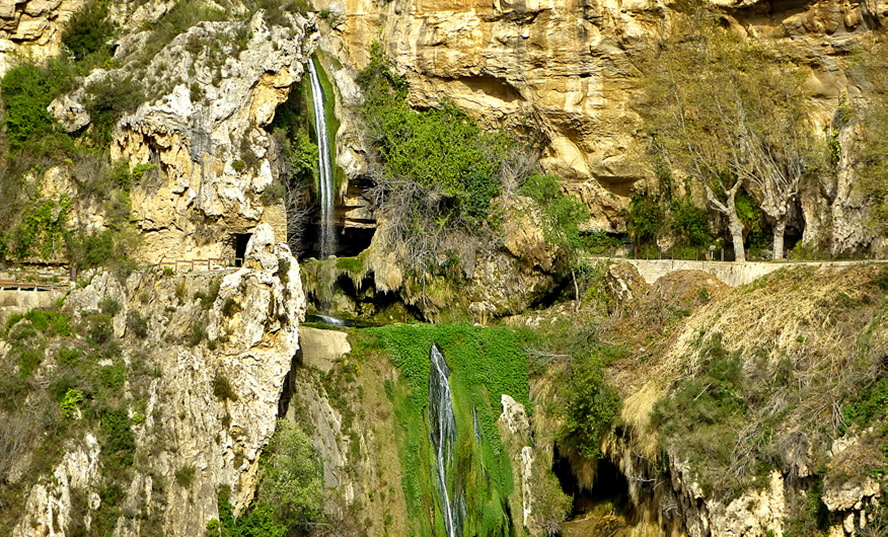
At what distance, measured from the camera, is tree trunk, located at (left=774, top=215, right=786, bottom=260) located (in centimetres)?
3578

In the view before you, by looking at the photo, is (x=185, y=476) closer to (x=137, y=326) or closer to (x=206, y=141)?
(x=137, y=326)

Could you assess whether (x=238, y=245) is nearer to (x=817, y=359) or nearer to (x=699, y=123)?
(x=699, y=123)

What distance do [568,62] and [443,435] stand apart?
14.7 m

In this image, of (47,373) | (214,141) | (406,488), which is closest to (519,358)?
(406,488)

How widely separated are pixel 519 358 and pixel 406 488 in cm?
633

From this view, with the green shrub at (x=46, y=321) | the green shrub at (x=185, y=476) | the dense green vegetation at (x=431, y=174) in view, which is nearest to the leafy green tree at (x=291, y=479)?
the green shrub at (x=185, y=476)

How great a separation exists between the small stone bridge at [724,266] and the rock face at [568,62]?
10.6 feet

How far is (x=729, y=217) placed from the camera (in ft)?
120

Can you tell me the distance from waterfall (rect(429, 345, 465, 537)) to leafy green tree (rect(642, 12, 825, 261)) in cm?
1078

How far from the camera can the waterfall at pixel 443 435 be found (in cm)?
3062

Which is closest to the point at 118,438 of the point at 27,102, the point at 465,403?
the point at 465,403

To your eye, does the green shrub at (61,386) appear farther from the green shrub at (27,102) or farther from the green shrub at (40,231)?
the green shrub at (27,102)

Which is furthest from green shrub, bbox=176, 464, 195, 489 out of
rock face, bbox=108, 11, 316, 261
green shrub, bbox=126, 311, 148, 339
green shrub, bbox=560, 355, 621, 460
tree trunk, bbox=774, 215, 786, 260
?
tree trunk, bbox=774, 215, 786, 260

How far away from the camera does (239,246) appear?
36.2 metres
